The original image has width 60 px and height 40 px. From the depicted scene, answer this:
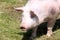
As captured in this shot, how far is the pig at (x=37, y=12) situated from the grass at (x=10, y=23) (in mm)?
339

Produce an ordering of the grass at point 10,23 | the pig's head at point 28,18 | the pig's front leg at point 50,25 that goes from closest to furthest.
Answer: the pig's head at point 28,18
the pig's front leg at point 50,25
the grass at point 10,23

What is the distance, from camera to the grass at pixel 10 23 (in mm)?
6391

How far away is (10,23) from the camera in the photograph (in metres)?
6.99

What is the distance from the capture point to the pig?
5609 millimetres

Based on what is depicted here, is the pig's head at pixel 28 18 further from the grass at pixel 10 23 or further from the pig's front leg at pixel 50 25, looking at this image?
the grass at pixel 10 23

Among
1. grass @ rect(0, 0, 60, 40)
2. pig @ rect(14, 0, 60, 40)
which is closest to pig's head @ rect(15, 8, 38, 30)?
pig @ rect(14, 0, 60, 40)

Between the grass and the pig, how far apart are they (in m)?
0.34

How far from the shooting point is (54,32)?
22.0 ft

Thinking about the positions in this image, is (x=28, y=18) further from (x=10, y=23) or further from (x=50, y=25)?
(x=10, y=23)

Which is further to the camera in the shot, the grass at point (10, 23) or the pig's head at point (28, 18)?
the grass at point (10, 23)

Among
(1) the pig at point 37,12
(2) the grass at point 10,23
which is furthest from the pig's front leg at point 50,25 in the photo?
(2) the grass at point 10,23

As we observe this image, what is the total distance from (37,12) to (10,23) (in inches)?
57.9

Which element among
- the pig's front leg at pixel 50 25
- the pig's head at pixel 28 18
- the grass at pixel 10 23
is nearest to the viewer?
the pig's head at pixel 28 18

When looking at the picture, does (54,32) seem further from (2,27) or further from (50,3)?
(2,27)
